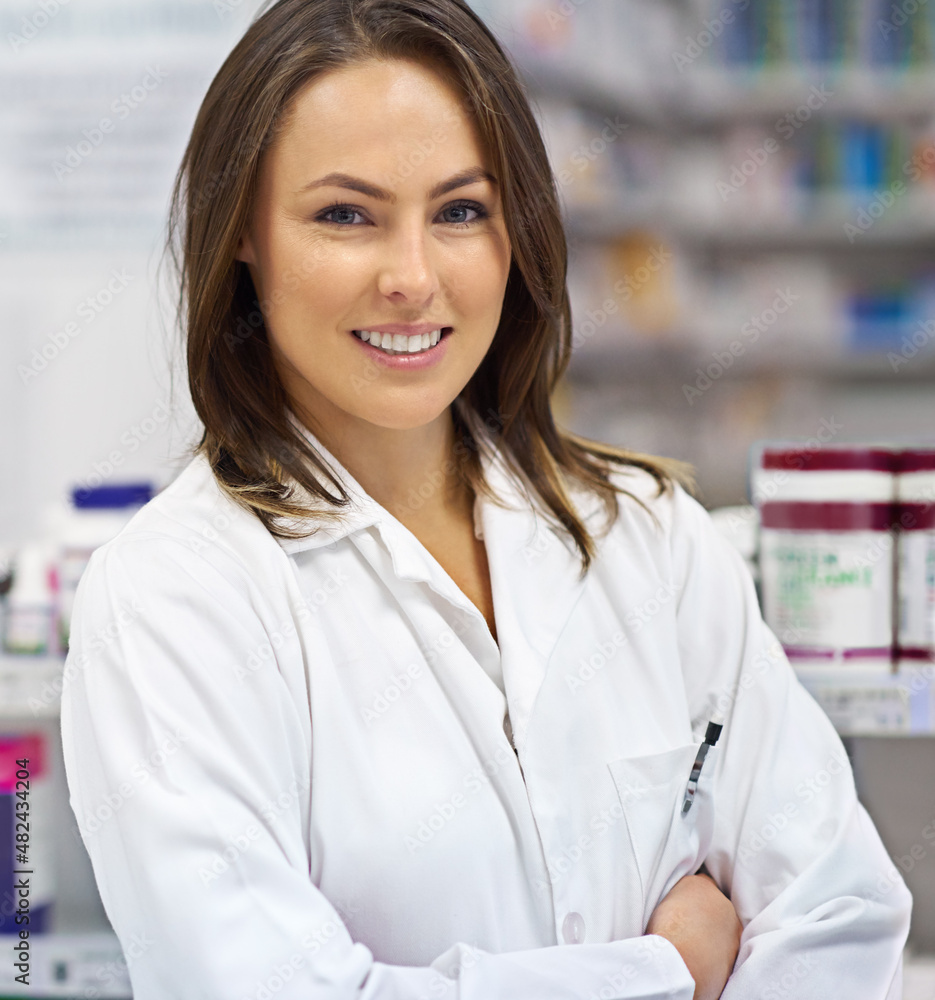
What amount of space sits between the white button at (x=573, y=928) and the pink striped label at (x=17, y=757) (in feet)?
3.21

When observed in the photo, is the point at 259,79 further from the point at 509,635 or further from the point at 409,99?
the point at 509,635

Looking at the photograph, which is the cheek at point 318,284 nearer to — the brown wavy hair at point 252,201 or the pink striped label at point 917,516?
the brown wavy hair at point 252,201

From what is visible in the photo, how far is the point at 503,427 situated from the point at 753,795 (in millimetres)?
540

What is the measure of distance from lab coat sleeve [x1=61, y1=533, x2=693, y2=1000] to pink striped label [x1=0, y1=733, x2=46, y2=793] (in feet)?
2.47

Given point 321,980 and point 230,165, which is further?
point 230,165

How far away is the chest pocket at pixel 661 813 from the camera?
109cm

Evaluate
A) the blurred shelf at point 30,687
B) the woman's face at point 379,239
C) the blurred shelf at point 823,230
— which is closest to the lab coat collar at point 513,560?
the woman's face at point 379,239

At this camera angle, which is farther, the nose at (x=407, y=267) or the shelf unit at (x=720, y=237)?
the shelf unit at (x=720, y=237)

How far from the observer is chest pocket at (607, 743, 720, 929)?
1.09 meters

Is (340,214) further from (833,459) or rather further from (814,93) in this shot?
(814,93)

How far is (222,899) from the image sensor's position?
86 centimetres

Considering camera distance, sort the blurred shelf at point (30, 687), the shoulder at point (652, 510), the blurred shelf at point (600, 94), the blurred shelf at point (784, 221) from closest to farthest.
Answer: the shoulder at point (652, 510) → the blurred shelf at point (30, 687) → the blurred shelf at point (600, 94) → the blurred shelf at point (784, 221)

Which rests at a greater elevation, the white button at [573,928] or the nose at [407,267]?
the nose at [407,267]

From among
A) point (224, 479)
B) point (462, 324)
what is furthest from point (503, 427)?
point (224, 479)
